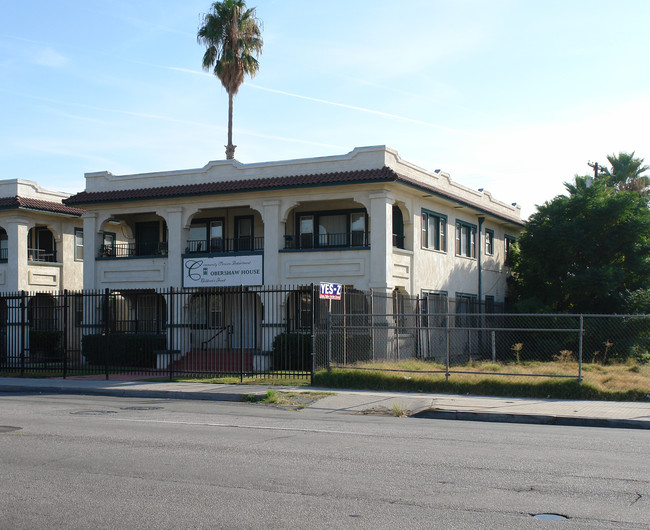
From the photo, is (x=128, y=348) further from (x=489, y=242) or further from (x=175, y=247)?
(x=489, y=242)

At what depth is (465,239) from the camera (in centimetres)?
3375

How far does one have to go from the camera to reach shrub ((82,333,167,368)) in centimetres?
2808

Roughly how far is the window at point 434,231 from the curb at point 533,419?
14.9m

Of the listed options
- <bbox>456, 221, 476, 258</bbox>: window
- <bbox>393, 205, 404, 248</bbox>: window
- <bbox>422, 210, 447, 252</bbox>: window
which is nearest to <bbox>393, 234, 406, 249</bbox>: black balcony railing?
<bbox>393, 205, 404, 248</bbox>: window

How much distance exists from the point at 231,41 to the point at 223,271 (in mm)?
16374

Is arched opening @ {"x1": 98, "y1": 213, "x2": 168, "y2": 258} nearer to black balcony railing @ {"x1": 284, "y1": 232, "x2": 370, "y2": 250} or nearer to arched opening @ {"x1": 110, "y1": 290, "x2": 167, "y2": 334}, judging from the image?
arched opening @ {"x1": 110, "y1": 290, "x2": 167, "y2": 334}

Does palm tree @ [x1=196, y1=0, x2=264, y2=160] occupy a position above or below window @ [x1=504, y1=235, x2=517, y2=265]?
above

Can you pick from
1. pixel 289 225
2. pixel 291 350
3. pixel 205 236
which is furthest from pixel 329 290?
pixel 205 236

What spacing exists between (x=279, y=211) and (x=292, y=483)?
2044 cm

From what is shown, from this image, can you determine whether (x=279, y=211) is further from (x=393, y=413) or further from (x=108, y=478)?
(x=108, y=478)

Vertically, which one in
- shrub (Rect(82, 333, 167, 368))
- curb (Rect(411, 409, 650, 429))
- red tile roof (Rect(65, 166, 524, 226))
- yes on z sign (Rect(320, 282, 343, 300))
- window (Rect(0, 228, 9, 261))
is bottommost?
curb (Rect(411, 409, 650, 429))

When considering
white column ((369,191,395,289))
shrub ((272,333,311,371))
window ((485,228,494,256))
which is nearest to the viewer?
shrub ((272,333,311,371))

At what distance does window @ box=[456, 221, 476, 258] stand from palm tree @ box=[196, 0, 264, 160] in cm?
1466

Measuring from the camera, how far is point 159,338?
28.1m
